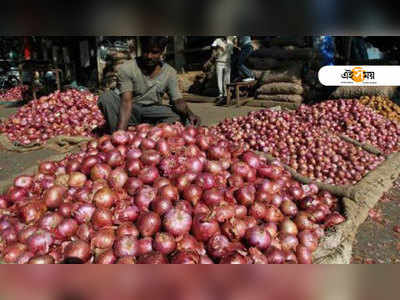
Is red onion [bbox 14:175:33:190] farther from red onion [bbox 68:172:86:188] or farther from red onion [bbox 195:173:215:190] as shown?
red onion [bbox 195:173:215:190]

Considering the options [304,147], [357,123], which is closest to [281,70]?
[357,123]

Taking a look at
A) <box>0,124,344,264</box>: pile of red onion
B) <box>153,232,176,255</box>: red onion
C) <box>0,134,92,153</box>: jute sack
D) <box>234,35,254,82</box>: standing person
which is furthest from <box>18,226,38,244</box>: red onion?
<box>234,35,254,82</box>: standing person

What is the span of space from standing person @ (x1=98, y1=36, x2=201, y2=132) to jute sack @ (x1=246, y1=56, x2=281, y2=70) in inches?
210

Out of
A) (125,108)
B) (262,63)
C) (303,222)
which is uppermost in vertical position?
(262,63)

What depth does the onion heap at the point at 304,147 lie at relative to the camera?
3594mm

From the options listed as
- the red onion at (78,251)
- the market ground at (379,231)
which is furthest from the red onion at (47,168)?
the red onion at (78,251)

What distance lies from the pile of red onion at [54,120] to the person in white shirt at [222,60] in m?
4.53

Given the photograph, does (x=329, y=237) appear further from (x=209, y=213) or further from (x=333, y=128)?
(x=333, y=128)

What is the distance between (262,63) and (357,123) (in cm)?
487

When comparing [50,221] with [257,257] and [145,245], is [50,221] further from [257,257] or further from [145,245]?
[257,257]

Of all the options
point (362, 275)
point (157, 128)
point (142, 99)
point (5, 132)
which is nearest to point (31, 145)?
point (5, 132)

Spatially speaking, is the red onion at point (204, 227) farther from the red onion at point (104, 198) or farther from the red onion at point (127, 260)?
the red onion at point (104, 198)

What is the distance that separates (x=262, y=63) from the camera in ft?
29.8

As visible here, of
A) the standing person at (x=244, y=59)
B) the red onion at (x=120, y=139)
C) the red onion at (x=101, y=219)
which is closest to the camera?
the red onion at (x=101, y=219)
